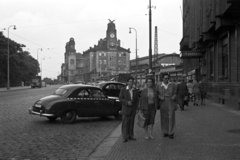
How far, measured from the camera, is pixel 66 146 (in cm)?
801

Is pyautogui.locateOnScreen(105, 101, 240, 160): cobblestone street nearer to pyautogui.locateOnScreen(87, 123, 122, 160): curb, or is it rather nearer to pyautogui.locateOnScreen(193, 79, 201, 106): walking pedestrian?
pyautogui.locateOnScreen(87, 123, 122, 160): curb

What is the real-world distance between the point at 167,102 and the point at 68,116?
4.82m

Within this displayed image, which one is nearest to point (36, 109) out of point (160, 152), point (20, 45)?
point (160, 152)

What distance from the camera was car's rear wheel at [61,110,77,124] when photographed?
1237cm

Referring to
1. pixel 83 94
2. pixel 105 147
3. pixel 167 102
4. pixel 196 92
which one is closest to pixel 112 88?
pixel 83 94

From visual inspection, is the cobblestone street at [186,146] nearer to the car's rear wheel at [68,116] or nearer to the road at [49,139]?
the road at [49,139]

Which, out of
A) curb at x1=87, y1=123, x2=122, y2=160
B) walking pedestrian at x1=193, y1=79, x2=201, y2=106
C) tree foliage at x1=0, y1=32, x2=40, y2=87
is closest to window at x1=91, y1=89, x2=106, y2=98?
curb at x1=87, y1=123, x2=122, y2=160

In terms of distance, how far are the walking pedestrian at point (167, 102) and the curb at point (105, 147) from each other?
1499 mm

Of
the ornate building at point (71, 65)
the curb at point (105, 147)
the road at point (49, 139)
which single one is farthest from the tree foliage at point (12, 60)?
the ornate building at point (71, 65)

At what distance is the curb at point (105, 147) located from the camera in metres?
6.88

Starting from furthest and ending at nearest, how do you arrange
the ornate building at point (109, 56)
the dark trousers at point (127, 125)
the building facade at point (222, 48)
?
the ornate building at point (109, 56) < the building facade at point (222, 48) < the dark trousers at point (127, 125)

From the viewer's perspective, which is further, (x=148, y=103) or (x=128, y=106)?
(x=148, y=103)

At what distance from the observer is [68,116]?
12.4 m

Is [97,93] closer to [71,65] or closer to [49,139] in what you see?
[49,139]
